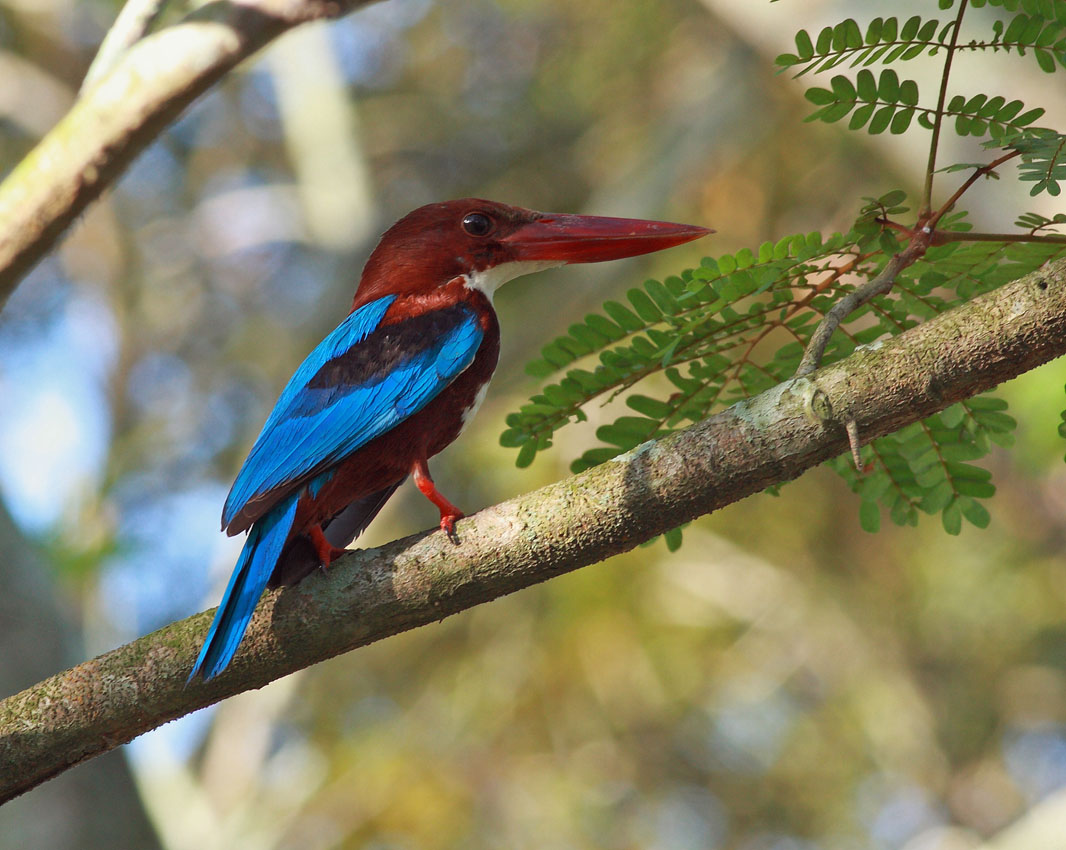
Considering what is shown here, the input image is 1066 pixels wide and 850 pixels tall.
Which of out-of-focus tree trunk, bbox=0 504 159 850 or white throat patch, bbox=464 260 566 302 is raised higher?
white throat patch, bbox=464 260 566 302

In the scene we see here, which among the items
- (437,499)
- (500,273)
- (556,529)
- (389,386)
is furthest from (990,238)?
(500,273)

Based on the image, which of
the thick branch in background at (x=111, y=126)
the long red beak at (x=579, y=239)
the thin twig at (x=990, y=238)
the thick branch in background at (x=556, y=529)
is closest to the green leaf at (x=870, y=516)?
the thick branch in background at (x=556, y=529)

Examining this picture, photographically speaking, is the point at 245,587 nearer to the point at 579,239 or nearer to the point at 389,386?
the point at 389,386

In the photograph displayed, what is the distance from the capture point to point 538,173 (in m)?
10.0

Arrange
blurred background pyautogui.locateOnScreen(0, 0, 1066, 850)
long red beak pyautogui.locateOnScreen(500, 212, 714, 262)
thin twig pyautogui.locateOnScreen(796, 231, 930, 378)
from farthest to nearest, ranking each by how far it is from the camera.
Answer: blurred background pyautogui.locateOnScreen(0, 0, 1066, 850) → long red beak pyautogui.locateOnScreen(500, 212, 714, 262) → thin twig pyautogui.locateOnScreen(796, 231, 930, 378)

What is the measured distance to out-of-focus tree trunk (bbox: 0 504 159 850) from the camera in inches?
210

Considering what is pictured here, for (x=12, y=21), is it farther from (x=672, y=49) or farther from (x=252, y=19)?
(x=252, y=19)

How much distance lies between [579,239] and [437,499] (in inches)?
40.0

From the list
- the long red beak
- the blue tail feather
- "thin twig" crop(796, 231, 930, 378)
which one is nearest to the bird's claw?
the blue tail feather

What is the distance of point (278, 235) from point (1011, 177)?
7102 millimetres

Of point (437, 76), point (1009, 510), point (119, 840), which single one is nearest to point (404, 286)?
point (119, 840)

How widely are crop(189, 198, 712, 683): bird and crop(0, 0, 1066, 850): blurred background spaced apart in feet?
13.3

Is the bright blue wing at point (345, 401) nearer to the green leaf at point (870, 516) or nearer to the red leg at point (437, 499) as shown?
the red leg at point (437, 499)

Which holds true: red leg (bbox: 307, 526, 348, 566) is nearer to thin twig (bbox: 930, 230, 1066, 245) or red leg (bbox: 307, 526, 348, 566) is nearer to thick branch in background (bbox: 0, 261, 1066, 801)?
thick branch in background (bbox: 0, 261, 1066, 801)
